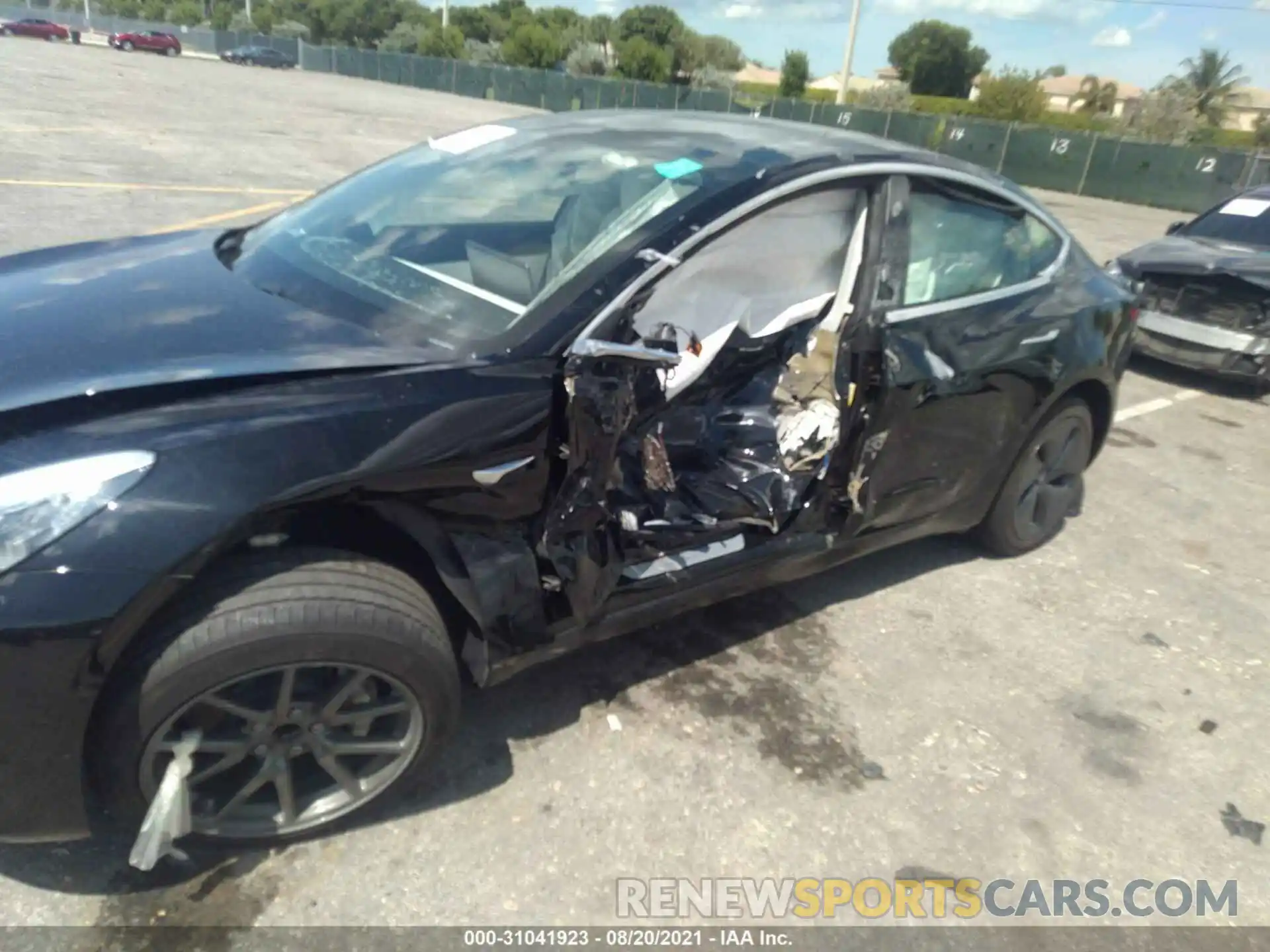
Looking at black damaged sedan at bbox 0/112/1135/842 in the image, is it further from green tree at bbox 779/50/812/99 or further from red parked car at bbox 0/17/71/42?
red parked car at bbox 0/17/71/42

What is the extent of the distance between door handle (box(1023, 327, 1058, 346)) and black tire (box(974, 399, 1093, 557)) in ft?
1.22

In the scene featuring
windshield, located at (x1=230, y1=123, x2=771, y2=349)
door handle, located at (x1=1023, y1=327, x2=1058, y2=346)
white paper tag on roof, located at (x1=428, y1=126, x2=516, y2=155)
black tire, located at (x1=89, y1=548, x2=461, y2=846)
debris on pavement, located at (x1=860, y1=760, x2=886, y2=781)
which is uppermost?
white paper tag on roof, located at (x1=428, y1=126, x2=516, y2=155)

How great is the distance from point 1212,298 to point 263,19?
283ft

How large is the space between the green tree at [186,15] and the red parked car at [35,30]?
2863 centimetres

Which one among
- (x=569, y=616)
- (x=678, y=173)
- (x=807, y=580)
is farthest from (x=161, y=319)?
(x=807, y=580)

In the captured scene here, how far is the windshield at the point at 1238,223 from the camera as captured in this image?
753cm

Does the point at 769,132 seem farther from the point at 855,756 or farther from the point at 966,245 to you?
the point at 855,756

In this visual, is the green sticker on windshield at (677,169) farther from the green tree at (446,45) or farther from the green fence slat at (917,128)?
the green tree at (446,45)

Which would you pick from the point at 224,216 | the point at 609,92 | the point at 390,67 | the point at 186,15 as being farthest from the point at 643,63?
the point at 186,15

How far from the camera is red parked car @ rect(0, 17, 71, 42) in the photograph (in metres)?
52.3

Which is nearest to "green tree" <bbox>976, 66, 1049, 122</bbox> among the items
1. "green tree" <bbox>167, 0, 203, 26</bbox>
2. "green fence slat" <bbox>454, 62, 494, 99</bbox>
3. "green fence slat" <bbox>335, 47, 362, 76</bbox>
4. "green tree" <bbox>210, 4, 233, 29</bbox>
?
"green fence slat" <bbox>454, 62, 494, 99</bbox>

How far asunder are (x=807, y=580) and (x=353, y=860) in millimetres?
2102

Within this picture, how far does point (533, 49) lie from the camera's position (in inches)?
2035

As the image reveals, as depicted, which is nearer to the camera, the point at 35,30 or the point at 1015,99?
the point at 1015,99
